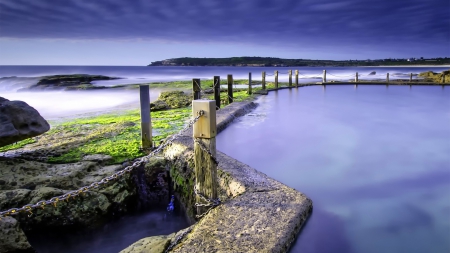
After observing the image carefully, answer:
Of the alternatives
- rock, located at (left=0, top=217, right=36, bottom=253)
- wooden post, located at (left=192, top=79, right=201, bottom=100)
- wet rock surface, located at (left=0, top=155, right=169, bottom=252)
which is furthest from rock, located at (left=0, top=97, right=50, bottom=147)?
wooden post, located at (left=192, top=79, right=201, bottom=100)

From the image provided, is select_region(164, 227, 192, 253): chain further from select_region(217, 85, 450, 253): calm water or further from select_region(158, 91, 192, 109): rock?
select_region(158, 91, 192, 109): rock

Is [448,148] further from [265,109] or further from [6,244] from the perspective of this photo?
[6,244]

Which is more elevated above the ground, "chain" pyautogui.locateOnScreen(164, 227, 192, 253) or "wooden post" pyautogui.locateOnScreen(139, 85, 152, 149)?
"wooden post" pyautogui.locateOnScreen(139, 85, 152, 149)

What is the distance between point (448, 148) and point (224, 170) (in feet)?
16.8

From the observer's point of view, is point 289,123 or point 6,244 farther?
point 289,123

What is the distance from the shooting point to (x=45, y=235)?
378 cm

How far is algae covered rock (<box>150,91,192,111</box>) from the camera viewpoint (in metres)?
11.7

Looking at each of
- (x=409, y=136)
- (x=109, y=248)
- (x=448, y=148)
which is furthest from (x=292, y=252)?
(x=409, y=136)

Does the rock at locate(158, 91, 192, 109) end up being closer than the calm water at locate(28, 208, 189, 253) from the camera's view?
No

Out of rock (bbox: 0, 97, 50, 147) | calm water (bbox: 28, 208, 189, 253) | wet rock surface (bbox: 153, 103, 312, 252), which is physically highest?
rock (bbox: 0, 97, 50, 147)

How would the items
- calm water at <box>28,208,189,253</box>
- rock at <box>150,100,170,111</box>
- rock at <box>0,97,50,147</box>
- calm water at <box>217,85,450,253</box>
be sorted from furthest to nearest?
1. rock at <box>150,100,170,111</box>
2. rock at <box>0,97,50,147</box>
3. calm water at <box>28,208,189,253</box>
4. calm water at <box>217,85,450,253</box>

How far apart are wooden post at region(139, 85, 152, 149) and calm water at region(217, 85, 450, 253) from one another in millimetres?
1323

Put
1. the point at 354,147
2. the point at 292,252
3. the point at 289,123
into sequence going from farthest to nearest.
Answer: the point at 289,123, the point at 354,147, the point at 292,252

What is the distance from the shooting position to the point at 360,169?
5270mm
